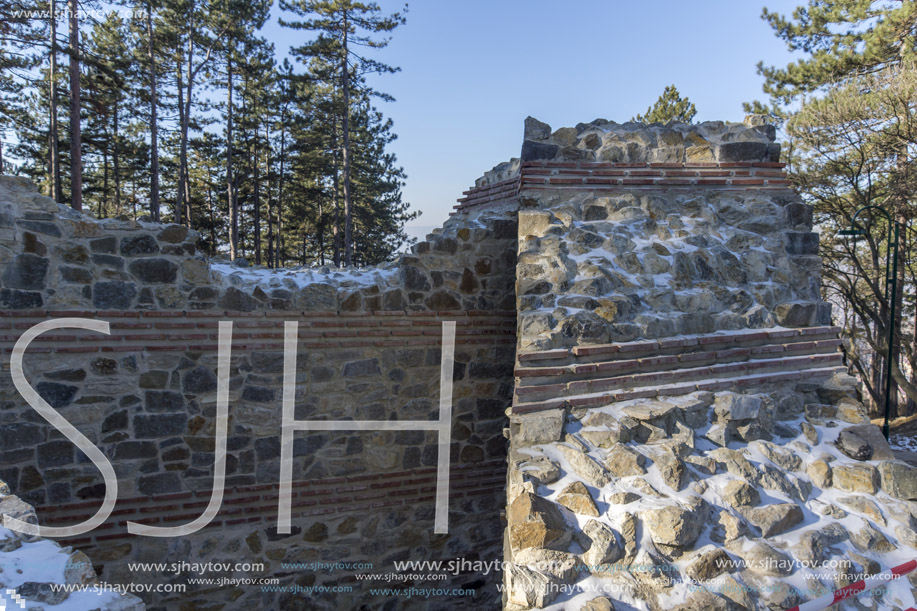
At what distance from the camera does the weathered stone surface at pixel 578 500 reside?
2.61 metres

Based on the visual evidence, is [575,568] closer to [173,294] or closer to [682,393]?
[682,393]

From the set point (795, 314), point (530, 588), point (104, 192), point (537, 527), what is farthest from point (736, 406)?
point (104, 192)

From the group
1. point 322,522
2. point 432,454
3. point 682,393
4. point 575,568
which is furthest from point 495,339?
point 575,568

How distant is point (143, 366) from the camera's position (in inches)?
151

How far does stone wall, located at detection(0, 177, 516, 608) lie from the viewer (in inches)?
143

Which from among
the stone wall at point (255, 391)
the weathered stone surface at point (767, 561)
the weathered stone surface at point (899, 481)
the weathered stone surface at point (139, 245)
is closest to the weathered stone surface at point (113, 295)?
the stone wall at point (255, 391)

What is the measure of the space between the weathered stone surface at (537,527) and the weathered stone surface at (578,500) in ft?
0.29

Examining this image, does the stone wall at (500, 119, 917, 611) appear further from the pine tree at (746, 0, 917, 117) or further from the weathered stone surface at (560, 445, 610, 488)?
the pine tree at (746, 0, 917, 117)

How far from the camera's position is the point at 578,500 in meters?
2.65

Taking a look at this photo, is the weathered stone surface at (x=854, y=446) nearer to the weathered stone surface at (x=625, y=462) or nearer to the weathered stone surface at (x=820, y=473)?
the weathered stone surface at (x=820, y=473)

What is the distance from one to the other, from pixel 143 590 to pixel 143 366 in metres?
1.64

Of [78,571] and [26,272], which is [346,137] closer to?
[26,272]

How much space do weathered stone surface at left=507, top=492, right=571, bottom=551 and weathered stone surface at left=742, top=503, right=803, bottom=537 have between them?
3.36 ft

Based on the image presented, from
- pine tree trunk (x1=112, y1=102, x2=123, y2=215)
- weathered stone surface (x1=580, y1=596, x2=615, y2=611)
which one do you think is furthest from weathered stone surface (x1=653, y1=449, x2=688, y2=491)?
pine tree trunk (x1=112, y1=102, x2=123, y2=215)
